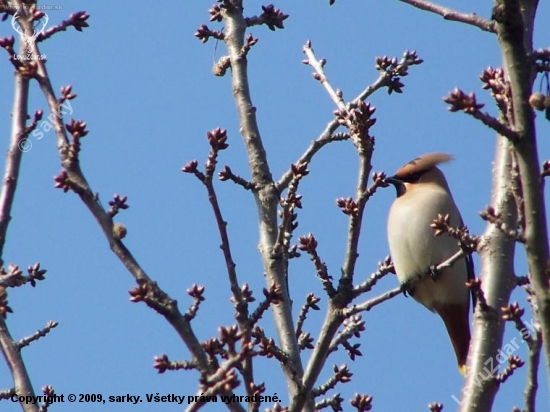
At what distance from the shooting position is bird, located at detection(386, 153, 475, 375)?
5250 mm

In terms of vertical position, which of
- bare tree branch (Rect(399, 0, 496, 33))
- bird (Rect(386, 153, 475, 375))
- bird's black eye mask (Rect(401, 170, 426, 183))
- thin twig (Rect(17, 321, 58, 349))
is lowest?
thin twig (Rect(17, 321, 58, 349))

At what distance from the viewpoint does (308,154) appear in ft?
13.0

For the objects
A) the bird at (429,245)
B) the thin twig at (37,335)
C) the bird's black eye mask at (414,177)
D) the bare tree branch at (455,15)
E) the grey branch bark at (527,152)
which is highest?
the bird's black eye mask at (414,177)

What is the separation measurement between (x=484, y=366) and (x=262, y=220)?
1214 mm

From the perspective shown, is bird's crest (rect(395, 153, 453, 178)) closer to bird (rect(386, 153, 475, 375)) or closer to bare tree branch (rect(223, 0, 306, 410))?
bird (rect(386, 153, 475, 375))

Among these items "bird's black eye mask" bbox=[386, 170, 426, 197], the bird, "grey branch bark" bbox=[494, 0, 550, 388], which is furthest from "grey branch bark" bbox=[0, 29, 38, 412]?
"bird's black eye mask" bbox=[386, 170, 426, 197]

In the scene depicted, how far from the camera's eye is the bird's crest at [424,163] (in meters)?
5.86

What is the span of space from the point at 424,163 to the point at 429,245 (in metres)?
0.83

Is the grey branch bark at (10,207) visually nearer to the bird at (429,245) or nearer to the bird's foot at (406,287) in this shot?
the bird's foot at (406,287)

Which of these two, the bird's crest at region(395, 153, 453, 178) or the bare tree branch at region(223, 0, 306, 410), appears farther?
the bird's crest at region(395, 153, 453, 178)

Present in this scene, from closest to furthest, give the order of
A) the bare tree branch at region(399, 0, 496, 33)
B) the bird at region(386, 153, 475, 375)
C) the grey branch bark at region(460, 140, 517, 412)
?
the grey branch bark at region(460, 140, 517, 412) < the bare tree branch at region(399, 0, 496, 33) < the bird at region(386, 153, 475, 375)

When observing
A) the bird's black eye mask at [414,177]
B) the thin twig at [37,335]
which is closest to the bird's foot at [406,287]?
the bird's black eye mask at [414,177]

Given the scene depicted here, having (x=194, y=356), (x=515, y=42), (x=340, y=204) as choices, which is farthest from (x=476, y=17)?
(x=194, y=356)

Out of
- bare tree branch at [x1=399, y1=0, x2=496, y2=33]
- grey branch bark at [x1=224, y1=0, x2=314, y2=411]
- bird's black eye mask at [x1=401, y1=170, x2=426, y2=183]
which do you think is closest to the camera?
bare tree branch at [x1=399, y1=0, x2=496, y2=33]
